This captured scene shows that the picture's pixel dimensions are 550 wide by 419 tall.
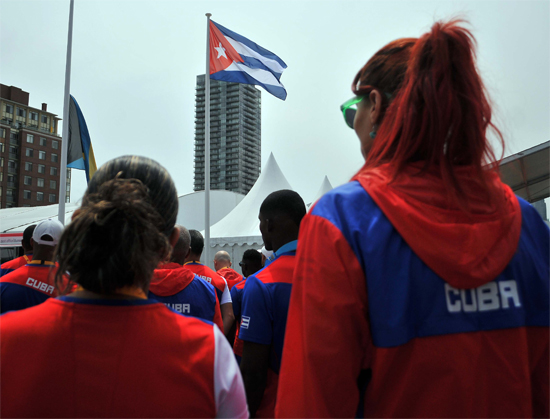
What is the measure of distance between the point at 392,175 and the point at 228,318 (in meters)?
3.00

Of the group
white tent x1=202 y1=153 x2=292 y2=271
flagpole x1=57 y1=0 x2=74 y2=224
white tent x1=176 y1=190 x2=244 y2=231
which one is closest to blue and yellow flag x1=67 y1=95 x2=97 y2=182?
flagpole x1=57 y1=0 x2=74 y2=224

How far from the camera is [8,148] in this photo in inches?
2489

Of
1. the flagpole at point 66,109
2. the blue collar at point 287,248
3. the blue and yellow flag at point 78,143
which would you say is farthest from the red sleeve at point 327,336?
the blue and yellow flag at point 78,143

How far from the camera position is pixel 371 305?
917mm

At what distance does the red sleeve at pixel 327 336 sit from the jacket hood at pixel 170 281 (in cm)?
211

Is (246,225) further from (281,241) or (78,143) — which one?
(281,241)

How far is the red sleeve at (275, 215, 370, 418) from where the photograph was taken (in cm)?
88

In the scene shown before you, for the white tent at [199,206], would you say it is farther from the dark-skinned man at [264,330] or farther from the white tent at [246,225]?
the dark-skinned man at [264,330]

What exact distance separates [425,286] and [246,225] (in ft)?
37.8

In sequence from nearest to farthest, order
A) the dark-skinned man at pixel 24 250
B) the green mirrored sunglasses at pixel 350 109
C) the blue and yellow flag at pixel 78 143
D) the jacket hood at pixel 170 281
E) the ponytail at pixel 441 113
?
the ponytail at pixel 441 113 → the green mirrored sunglasses at pixel 350 109 → the jacket hood at pixel 170 281 → the dark-skinned man at pixel 24 250 → the blue and yellow flag at pixel 78 143

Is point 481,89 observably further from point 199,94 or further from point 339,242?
point 199,94

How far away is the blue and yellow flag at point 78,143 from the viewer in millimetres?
9039

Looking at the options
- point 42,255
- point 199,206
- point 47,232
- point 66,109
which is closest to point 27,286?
point 42,255

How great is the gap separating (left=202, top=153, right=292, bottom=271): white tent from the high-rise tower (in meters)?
67.9
